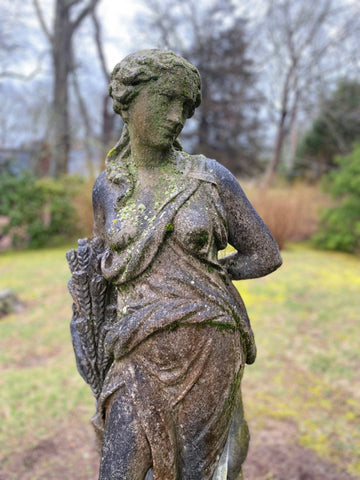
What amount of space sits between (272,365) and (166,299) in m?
3.71

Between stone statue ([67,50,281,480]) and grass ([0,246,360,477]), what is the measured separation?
2329 millimetres

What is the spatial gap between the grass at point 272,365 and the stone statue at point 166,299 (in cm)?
233

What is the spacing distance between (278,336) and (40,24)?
15615mm

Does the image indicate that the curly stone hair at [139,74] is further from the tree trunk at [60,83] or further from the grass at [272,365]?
the tree trunk at [60,83]

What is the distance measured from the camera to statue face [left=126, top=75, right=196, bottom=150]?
4.84 feet

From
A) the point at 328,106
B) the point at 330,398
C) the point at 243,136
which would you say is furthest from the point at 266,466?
the point at 243,136

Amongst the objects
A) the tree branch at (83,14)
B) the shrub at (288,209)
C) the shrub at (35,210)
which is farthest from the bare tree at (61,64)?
the shrub at (288,209)

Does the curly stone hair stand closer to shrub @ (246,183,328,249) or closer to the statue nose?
the statue nose

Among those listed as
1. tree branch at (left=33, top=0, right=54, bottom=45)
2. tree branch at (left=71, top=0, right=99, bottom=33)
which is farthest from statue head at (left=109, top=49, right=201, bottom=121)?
tree branch at (left=33, top=0, right=54, bottom=45)

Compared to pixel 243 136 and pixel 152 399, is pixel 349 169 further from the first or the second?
pixel 152 399

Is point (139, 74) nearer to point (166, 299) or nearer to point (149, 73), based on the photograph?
point (149, 73)

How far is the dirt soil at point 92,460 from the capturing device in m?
3.12

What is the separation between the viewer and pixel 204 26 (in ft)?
56.6

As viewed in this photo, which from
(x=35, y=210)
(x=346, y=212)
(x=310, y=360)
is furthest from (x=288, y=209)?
(x=35, y=210)
